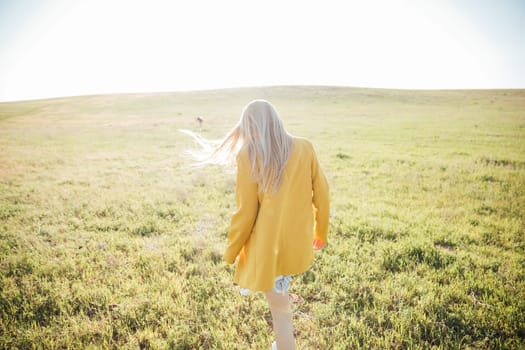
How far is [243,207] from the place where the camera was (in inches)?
87.8

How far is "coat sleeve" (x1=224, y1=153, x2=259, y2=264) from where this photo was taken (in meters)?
2.18

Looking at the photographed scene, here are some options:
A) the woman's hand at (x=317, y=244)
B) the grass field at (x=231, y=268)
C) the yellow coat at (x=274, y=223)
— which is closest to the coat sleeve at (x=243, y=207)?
the yellow coat at (x=274, y=223)

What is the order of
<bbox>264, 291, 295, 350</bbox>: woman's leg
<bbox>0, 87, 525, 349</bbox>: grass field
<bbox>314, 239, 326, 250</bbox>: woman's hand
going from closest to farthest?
<bbox>264, 291, 295, 350</bbox>: woman's leg < <bbox>314, 239, 326, 250</bbox>: woman's hand < <bbox>0, 87, 525, 349</bbox>: grass field

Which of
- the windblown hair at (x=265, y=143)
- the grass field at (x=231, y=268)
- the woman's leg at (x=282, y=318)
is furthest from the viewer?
the grass field at (x=231, y=268)

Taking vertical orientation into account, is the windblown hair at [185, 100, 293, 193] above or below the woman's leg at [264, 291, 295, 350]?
above

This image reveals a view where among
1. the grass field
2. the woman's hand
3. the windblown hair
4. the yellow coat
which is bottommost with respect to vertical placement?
the grass field

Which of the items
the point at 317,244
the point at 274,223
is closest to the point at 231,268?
the point at 317,244

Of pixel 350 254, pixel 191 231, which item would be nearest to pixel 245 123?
pixel 350 254

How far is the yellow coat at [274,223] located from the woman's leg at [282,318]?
0.23 meters

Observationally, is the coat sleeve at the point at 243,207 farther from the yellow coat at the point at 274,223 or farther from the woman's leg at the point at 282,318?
the woman's leg at the point at 282,318

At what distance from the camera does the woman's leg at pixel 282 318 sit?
2386 mm

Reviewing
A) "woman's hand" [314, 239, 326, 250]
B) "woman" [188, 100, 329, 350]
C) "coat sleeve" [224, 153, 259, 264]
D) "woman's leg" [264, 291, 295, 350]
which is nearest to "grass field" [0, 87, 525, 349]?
"woman's leg" [264, 291, 295, 350]

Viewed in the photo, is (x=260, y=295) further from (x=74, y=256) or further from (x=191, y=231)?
(x=74, y=256)

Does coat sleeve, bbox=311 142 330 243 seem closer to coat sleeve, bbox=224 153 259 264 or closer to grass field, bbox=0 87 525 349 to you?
coat sleeve, bbox=224 153 259 264
